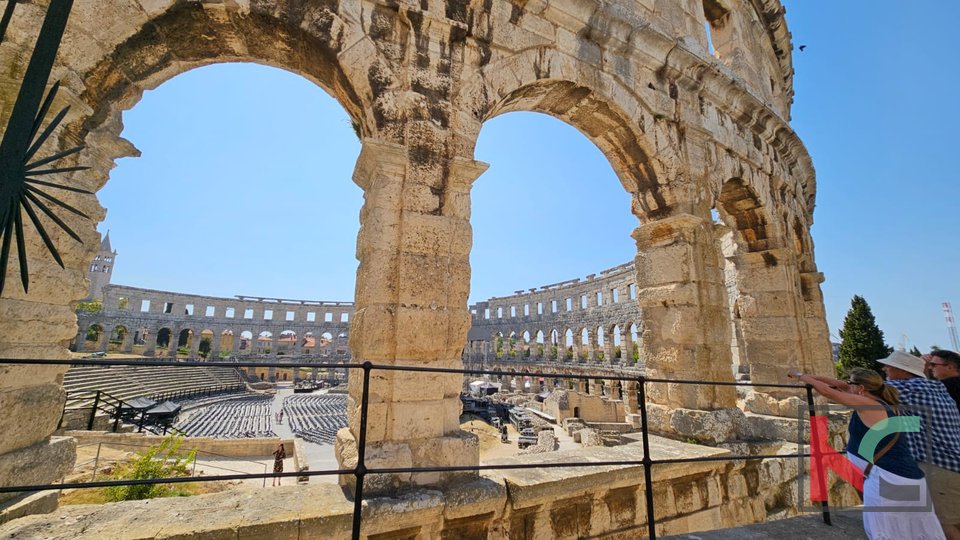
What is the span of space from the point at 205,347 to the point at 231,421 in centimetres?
2566

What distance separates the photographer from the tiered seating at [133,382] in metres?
16.3

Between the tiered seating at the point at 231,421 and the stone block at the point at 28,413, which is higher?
the stone block at the point at 28,413

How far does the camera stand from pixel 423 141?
3.12 meters

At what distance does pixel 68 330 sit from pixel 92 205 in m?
0.82

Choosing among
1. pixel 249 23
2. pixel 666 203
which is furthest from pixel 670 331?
pixel 249 23

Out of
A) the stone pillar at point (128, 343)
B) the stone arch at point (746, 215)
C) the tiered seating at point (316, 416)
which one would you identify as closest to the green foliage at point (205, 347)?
the stone pillar at point (128, 343)

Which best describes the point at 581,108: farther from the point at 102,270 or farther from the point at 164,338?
the point at 102,270

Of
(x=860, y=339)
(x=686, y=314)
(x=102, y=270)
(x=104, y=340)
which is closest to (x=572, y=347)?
(x=860, y=339)

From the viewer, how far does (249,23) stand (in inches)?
118

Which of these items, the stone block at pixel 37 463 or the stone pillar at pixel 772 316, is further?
the stone pillar at pixel 772 316

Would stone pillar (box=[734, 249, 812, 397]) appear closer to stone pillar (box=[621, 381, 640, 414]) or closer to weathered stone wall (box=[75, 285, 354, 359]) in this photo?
stone pillar (box=[621, 381, 640, 414])

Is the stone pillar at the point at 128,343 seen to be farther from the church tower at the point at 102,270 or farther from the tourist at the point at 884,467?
the tourist at the point at 884,467

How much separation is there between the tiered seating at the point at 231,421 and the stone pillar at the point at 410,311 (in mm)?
13968

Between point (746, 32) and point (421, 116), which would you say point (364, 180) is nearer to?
point (421, 116)
